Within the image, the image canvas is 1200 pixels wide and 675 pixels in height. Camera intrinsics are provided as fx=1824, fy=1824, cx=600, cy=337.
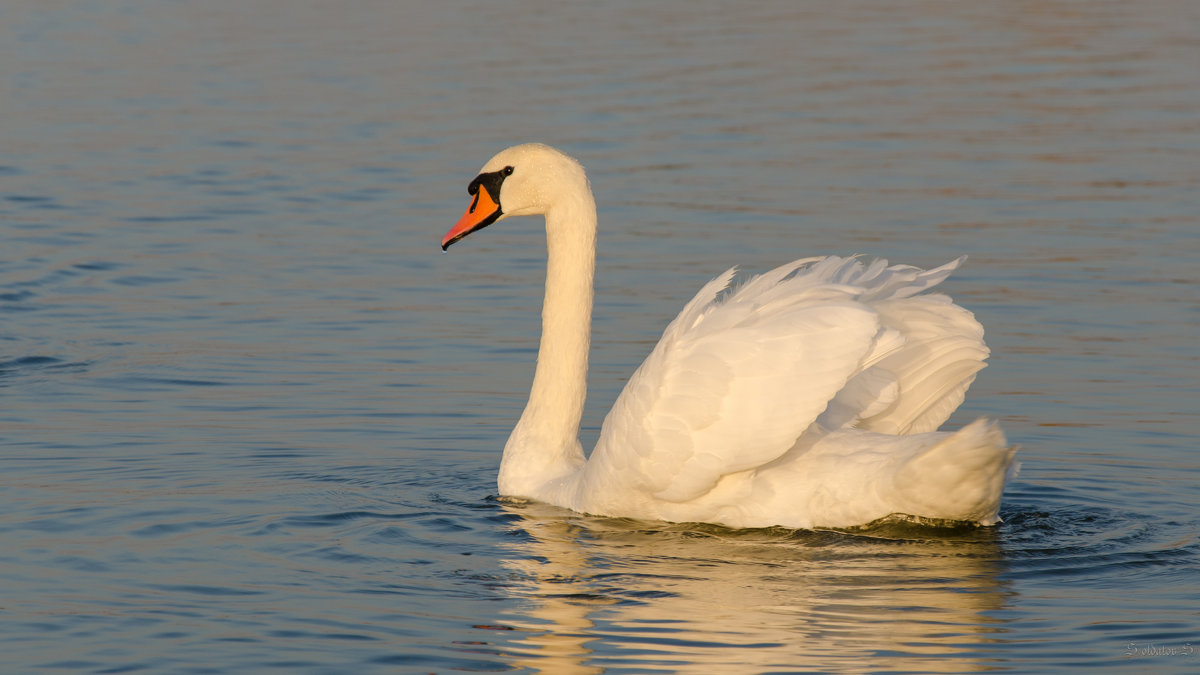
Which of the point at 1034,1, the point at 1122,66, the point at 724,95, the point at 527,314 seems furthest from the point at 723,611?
the point at 1034,1

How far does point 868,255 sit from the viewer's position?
13.2 m

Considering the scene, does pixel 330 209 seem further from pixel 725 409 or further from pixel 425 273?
pixel 725 409

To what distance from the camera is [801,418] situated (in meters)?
7.47

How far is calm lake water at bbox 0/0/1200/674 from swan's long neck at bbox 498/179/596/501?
0.34 metres

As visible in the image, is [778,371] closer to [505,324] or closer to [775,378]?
[775,378]

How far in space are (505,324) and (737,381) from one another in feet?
15.4

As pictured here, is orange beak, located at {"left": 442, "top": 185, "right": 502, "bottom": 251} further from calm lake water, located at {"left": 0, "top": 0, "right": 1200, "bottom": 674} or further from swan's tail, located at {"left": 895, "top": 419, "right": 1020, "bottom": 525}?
swan's tail, located at {"left": 895, "top": 419, "right": 1020, "bottom": 525}

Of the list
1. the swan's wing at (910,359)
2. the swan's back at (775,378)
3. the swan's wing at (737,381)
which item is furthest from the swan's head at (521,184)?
the swan's wing at (910,359)

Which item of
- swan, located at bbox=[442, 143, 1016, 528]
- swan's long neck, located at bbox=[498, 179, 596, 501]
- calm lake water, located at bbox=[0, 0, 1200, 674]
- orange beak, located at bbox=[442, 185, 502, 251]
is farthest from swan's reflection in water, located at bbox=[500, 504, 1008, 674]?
orange beak, located at bbox=[442, 185, 502, 251]

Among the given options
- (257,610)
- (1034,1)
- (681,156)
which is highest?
(1034,1)

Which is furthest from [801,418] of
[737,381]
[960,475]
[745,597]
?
[745,597]

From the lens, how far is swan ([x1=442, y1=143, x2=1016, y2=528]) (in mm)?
7488

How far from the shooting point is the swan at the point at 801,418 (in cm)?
749

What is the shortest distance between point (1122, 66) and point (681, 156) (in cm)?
767
